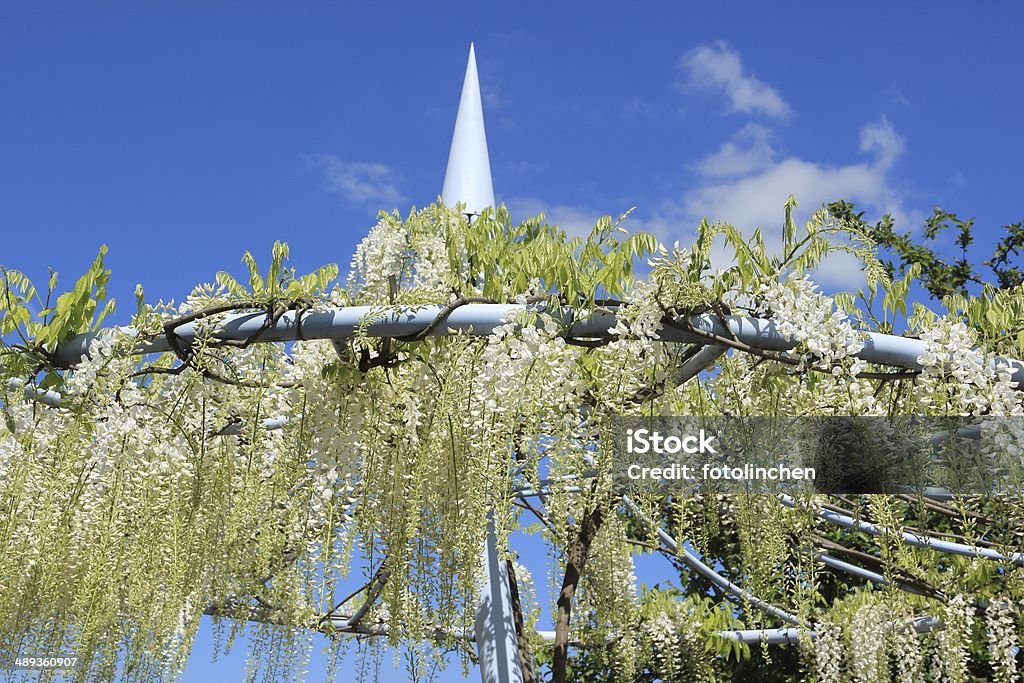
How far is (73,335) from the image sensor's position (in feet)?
9.36

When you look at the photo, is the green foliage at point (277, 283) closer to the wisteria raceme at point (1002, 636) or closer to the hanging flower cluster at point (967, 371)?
the hanging flower cluster at point (967, 371)

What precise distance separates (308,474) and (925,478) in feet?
6.39

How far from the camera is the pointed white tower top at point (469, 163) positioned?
15.8 feet

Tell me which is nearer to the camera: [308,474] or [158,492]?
[308,474]

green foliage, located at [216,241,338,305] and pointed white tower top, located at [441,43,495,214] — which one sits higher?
pointed white tower top, located at [441,43,495,214]

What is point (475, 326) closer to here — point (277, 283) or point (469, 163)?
point (277, 283)

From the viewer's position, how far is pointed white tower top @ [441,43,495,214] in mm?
4812

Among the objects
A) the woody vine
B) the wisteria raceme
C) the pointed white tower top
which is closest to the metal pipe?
the woody vine

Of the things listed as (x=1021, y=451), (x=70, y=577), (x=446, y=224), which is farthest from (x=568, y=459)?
(x=70, y=577)

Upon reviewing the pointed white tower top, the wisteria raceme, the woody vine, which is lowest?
the wisteria raceme

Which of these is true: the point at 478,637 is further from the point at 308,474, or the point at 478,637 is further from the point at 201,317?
the point at 201,317

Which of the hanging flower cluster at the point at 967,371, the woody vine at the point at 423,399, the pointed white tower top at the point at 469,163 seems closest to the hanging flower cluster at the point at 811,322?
the woody vine at the point at 423,399

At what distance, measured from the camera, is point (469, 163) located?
495 centimetres

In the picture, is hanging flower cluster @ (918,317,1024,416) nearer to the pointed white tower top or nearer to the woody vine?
the woody vine
